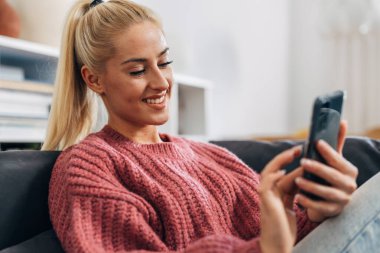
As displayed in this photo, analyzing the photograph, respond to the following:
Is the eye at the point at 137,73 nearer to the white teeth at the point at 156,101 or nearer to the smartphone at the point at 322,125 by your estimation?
the white teeth at the point at 156,101

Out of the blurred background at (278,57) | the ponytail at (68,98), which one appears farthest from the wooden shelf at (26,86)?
the blurred background at (278,57)

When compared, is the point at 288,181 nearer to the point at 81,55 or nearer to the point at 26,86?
the point at 81,55

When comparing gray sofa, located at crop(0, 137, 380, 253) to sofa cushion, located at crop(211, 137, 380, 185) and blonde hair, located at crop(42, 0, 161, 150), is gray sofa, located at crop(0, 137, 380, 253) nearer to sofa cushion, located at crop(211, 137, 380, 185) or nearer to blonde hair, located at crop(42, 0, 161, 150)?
blonde hair, located at crop(42, 0, 161, 150)

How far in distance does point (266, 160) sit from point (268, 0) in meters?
2.57

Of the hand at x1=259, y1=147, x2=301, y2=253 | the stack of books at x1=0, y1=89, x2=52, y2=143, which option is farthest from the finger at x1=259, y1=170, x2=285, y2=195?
the stack of books at x1=0, y1=89, x2=52, y2=143

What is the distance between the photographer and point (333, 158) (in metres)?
0.79

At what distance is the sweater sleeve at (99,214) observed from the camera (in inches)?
34.4

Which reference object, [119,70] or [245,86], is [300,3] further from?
[119,70]

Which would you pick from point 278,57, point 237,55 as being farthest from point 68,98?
point 278,57

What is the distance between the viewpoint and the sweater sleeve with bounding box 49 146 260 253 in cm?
87

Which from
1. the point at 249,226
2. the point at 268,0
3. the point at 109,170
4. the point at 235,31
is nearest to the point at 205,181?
A: the point at 249,226

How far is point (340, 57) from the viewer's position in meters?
3.78

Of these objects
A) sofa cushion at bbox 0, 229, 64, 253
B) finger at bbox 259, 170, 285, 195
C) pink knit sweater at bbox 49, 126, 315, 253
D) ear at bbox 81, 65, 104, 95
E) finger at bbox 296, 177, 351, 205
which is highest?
ear at bbox 81, 65, 104, 95

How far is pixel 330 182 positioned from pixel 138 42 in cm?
51
